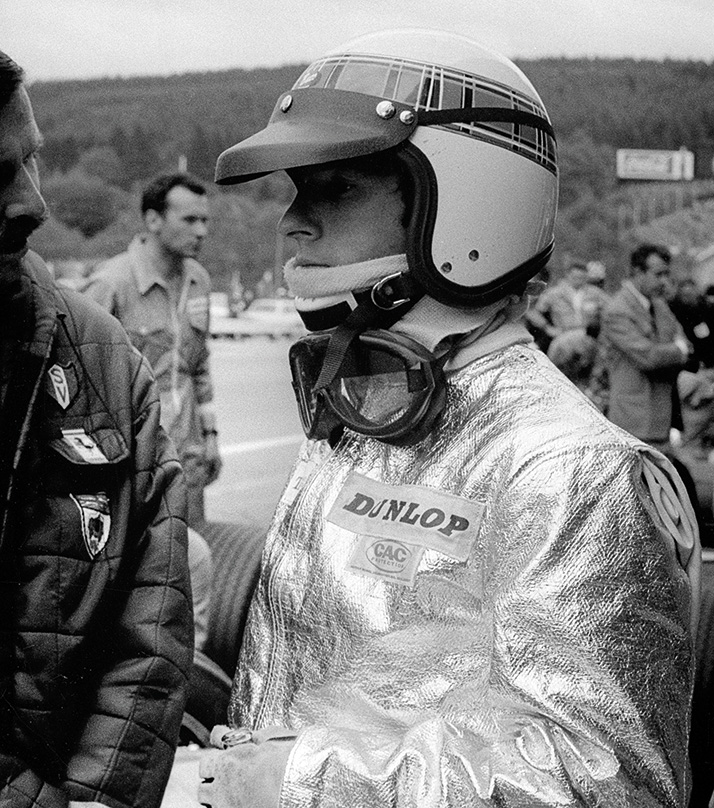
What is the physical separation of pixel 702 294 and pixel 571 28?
1807 millimetres

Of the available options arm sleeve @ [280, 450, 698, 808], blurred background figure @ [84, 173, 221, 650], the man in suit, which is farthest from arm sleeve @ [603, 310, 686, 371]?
arm sleeve @ [280, 450, 698, 808]

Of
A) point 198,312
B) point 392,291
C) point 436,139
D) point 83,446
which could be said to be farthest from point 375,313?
Result: point 198,312

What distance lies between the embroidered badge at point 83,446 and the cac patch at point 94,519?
3 cm

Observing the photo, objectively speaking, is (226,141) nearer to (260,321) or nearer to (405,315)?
(260,321)

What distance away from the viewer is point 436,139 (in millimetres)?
1193

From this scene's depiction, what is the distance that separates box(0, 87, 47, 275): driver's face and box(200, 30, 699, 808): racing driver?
0.60 ft

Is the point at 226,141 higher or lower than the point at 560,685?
higher

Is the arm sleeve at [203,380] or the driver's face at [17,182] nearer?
the driver's face at [17,182]

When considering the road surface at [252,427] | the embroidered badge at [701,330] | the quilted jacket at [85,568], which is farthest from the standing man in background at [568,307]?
the quilted jacket at [85,568]

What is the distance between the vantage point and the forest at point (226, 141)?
1.58 m

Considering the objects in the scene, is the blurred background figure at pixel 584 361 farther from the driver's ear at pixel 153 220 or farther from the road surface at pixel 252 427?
the driver's ear at pixel 153 220

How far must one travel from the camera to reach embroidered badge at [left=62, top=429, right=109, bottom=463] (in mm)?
1192

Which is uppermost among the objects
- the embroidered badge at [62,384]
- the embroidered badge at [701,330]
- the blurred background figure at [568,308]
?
the embroidered badge at [62,384]

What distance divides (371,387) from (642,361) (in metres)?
1.67
